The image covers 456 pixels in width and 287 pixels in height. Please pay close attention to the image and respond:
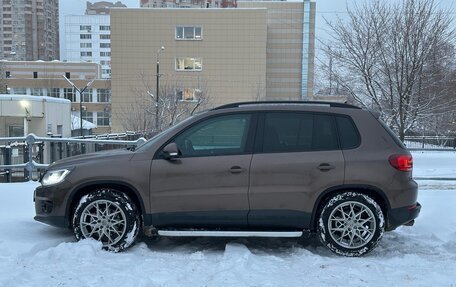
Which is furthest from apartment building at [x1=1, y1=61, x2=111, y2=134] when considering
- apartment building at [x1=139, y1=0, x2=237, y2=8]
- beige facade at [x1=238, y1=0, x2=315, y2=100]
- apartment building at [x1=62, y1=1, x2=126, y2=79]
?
apartment building at [x1=62, y1=1, x2=126, y2=79]

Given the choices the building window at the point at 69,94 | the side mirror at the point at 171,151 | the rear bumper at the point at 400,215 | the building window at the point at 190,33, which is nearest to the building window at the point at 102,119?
the building window at the point at 69,94

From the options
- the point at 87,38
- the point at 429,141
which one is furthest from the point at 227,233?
the point at 87,38

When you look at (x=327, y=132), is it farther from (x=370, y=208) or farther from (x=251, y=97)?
(x=251, y=97)

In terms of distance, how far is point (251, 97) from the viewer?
166 ft

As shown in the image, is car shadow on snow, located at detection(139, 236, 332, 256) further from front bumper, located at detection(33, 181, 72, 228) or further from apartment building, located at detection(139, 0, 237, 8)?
apartment building, located at detection(139, 0, 237, 8)

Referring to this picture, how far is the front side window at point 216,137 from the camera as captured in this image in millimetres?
5355

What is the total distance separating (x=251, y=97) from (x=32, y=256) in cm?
4625

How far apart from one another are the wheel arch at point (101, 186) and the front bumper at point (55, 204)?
5 cm

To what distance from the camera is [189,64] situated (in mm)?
50938

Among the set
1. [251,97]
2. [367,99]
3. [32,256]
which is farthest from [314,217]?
[251,97]

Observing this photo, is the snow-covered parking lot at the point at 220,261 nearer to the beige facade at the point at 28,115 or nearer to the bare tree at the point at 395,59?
the bare tree at the point at 395,59

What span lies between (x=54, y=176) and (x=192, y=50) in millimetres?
46712

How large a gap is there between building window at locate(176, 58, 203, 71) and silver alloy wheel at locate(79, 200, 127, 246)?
46290mm

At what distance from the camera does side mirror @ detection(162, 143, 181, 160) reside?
5.22 metres
